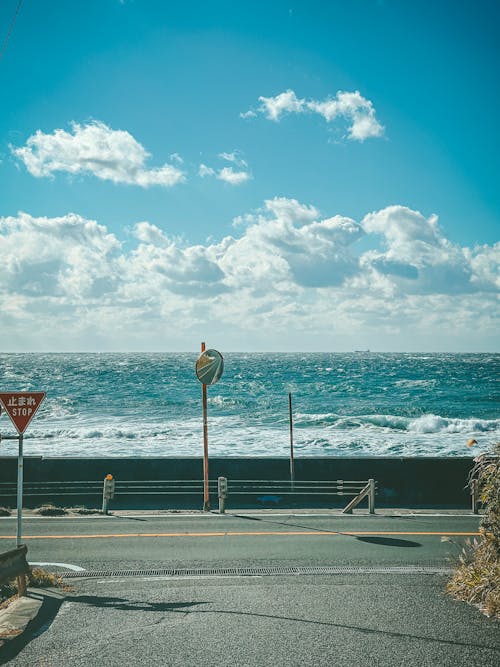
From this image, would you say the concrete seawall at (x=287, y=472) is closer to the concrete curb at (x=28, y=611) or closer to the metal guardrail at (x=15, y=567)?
the concrete curb at (x=28, y=611)

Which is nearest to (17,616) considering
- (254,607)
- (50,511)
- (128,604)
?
(128,604)

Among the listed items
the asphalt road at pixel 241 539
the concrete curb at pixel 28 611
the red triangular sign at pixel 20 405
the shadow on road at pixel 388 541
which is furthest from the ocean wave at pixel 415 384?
the concrete curb at pixel 28 611

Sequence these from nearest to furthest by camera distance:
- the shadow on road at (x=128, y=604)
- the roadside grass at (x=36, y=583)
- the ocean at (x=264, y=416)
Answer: the shadow on road at (x=128, y=604), the roadside grass at (x=36, y=583), the ocean at (x=264, y=416)

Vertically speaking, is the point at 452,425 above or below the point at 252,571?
below

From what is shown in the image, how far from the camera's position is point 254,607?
7.58m

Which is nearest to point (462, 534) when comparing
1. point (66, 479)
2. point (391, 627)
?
point (391, 627)

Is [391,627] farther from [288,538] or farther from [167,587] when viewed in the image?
[288,538]

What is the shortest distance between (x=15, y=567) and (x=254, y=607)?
131 inches

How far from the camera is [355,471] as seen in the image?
17.8 m

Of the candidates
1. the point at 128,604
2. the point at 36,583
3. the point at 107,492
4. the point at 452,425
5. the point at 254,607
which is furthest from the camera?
the point at 452,425

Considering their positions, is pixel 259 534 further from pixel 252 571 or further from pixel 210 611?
pixel 210 611

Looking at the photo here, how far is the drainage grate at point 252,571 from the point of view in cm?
961

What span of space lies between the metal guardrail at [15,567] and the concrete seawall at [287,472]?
28.8ft

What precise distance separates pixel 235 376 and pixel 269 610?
8660 cm
